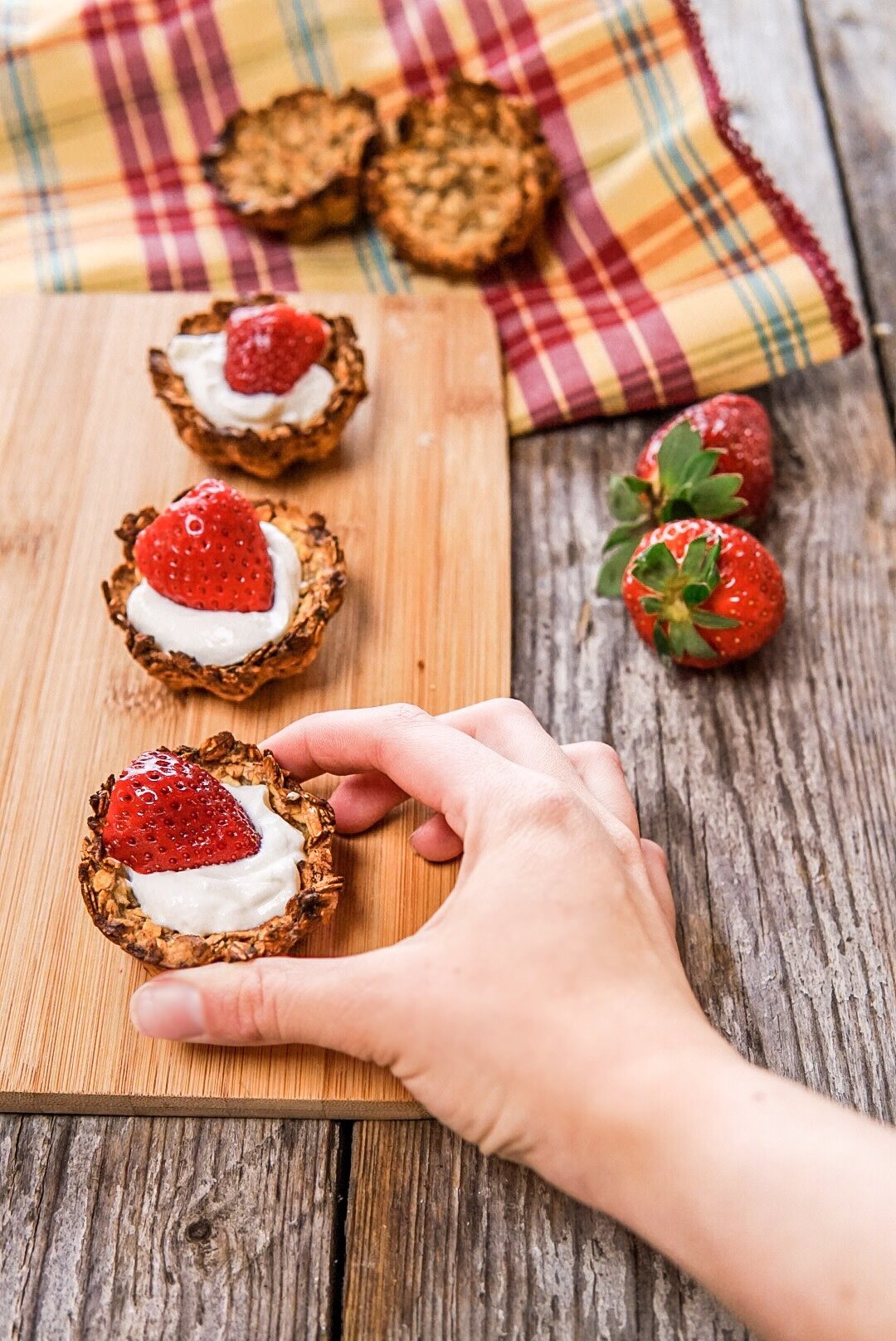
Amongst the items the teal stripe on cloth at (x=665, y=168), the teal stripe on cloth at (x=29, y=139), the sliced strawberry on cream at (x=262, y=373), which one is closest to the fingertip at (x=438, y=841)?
the sliced strawberry on cream at (x=262, y=373)

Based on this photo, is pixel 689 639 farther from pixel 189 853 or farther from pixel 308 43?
pixel 308 43

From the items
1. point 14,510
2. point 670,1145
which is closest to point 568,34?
point 14,510

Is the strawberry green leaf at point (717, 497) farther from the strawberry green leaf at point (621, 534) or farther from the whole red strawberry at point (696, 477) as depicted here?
the strawberry green leaf at point (621, 534)

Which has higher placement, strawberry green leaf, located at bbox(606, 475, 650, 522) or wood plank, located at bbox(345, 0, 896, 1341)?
strawberry green leaf, located at bbox(606, 475, 650, 522)

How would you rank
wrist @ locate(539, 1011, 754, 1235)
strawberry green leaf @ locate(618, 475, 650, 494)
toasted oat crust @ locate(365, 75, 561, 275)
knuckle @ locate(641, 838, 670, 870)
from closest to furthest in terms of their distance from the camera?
wrist @ locate(539, 1011, 754, 1235)
knuckle @ locate(641, 838, 670, 870)
strawberry green leaf @ locate(618, 475, 650, 494)
toasted oat crust @ locate(365, 75, 561, 275)

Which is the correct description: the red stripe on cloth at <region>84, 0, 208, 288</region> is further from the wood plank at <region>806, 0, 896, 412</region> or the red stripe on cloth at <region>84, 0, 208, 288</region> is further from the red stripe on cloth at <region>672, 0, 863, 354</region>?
the wood plank at <region>806, 0, 896, 412</region>

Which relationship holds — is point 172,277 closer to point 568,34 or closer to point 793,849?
point 568,34

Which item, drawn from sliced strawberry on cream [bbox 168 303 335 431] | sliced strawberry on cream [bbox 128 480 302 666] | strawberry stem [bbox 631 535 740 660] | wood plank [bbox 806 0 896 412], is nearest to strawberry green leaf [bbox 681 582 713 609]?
strawberry stem [bbox 631 535 740 660]
